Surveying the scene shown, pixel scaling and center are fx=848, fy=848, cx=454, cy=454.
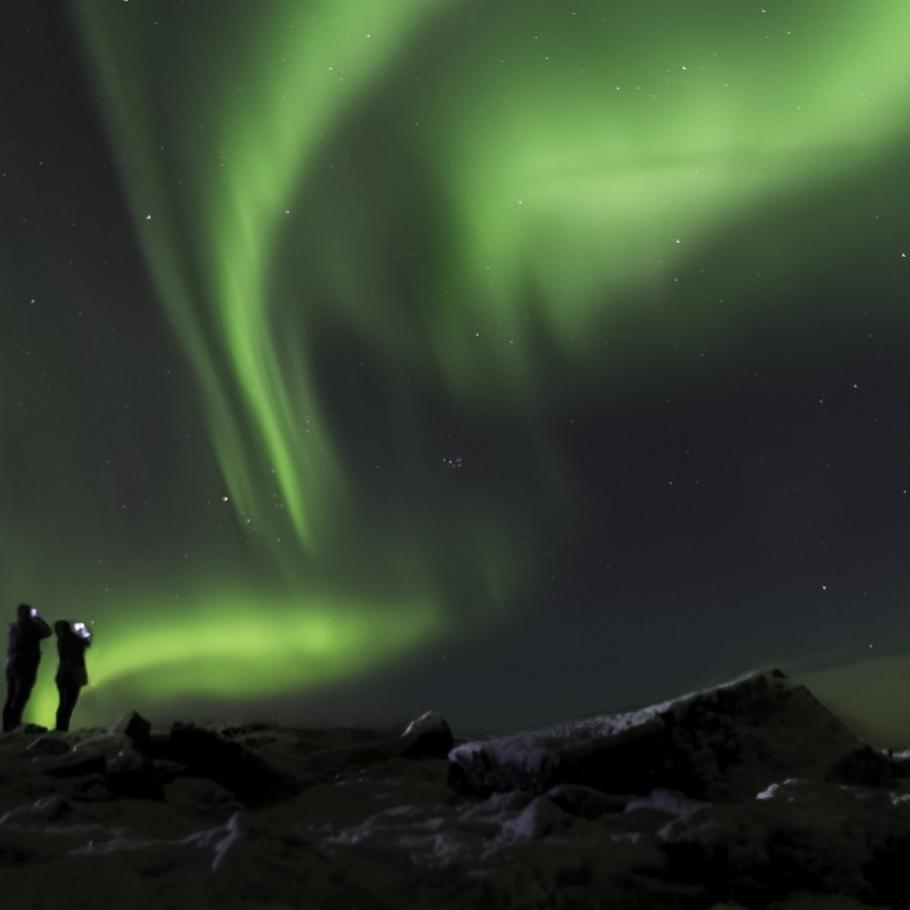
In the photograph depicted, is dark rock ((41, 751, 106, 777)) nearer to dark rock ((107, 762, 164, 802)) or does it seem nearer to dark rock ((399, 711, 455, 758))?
dark rock ((107, 762, 164, 802))

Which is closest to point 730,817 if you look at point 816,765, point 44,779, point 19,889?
point 816,765

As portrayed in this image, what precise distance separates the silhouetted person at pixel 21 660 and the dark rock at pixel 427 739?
6580mm

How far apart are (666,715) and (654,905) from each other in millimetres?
2690

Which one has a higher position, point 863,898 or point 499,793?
point 499,793

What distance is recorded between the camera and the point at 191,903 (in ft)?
14.9

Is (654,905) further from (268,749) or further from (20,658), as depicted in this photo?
(20,658)

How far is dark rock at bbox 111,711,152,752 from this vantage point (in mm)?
8188

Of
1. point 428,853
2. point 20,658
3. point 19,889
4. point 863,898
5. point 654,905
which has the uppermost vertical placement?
point 20,658

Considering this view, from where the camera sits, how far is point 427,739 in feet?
30.4

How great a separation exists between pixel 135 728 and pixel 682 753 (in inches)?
205

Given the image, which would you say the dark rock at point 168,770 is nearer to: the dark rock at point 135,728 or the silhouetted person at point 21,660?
the dark rock at point 135,728

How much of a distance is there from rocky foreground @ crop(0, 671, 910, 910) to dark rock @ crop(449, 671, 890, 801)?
0.06 ft

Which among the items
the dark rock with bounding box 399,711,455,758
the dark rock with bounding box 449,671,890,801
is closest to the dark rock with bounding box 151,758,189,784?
the dark rock with bounding box 399,711,455,758

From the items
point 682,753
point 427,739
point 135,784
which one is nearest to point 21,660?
point 135,784
